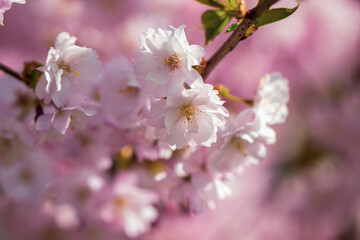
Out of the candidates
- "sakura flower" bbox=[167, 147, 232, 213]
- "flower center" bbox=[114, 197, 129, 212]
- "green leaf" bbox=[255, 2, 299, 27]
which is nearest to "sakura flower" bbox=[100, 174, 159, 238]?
"flower center" bbox=[114, 197, 129, 212]

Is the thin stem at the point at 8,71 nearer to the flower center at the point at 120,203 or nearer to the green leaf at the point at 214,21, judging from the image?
the green leaf at the point at 214,21

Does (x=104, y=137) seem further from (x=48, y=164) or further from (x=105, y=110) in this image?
(x=48, y=164)

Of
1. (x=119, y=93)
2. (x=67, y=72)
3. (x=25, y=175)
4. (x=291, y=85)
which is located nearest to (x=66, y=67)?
(x=67, y=72)

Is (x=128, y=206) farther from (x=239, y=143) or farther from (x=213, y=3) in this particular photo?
(x=213, y=3)

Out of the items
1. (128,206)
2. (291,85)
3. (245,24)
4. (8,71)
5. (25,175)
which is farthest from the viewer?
(291,85)

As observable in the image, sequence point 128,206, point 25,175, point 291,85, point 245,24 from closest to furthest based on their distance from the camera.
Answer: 1. point 245,24
2. point 25,175
3. point 128,206
4. point 291,85

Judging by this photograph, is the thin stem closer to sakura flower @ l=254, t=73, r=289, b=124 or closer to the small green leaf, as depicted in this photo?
the small green leaf
